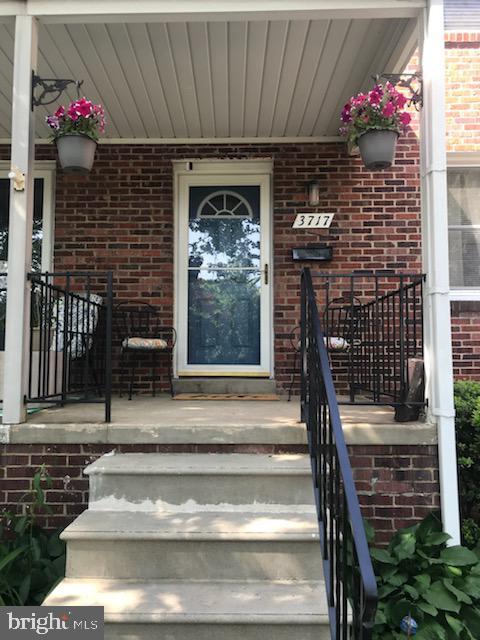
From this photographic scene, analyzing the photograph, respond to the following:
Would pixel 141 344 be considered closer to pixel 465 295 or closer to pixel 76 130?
pixel 76 130

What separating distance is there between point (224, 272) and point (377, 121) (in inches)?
83.7

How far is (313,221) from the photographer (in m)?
4.79

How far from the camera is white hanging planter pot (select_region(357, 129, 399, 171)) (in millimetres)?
3289

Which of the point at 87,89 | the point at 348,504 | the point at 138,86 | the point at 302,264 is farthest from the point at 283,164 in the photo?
the point at 348,504

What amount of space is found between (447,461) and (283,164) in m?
3.14

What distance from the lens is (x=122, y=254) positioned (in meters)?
4.87

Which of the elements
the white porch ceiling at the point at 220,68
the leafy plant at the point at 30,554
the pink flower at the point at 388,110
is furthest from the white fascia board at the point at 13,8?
the leafy plant at the point at 30,554

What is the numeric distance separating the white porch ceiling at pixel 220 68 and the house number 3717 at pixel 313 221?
0.77 metres

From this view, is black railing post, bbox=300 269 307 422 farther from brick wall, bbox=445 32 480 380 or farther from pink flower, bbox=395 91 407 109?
brick wall, bbox=445 32 480 380

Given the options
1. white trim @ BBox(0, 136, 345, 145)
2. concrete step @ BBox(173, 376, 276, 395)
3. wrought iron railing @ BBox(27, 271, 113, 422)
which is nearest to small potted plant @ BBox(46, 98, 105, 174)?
wrought iron railing @ BBox(27, 271, 113, 422)

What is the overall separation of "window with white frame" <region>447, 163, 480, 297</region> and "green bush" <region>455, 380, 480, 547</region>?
1921 millimetres

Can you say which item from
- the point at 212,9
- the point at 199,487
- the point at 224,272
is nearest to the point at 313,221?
the point at 224,272

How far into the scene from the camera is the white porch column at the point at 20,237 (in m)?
2.99

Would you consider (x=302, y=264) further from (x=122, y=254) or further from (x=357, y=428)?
(x=357, y=428)
